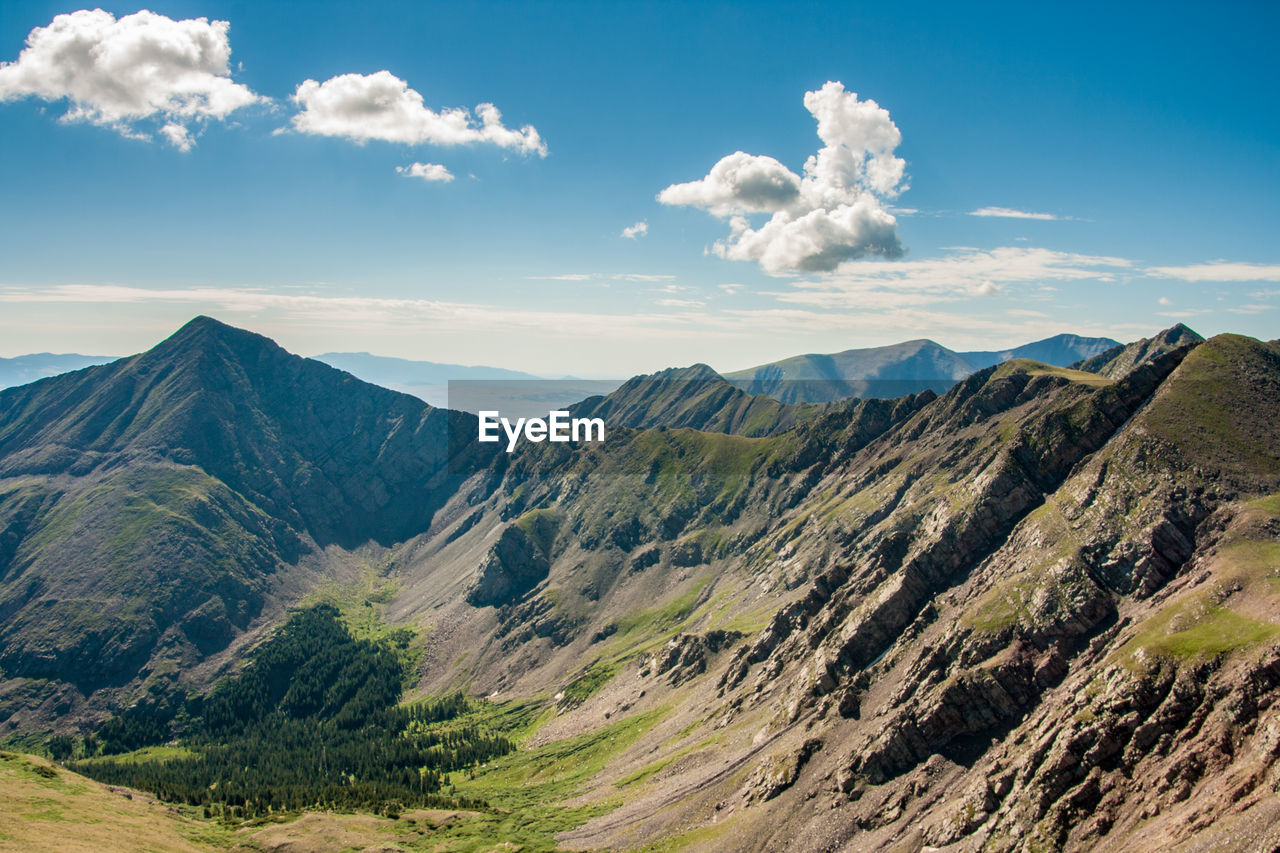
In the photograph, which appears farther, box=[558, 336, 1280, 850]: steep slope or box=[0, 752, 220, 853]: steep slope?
box=[0, 752, 220, 853]: steep slope

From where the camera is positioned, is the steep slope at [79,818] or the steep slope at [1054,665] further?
the steep slope at [79,818]

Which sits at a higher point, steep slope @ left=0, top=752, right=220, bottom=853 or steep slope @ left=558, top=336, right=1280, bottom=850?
steep slope @ left=558, top=336, right=1280, bottom=850

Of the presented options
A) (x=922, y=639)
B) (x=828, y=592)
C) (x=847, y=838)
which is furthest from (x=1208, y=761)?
(x=828, y=592)

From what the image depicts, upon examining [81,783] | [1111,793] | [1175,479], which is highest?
[1175,479]

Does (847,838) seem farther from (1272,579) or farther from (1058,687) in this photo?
(1272,579)

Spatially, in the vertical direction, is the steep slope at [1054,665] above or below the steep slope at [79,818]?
above

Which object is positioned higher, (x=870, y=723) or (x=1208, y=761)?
(x=1208, y=761)

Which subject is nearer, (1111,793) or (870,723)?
(1111,793)

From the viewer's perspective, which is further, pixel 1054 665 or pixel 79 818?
pixel 79 818

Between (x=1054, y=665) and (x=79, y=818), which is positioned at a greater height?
(x=1054, y=665)

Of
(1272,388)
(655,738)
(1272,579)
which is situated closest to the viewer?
(1272,579)

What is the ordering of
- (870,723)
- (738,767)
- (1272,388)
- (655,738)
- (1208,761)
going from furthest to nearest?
1. (655,738)
2. (1272,388)
3. (738,767)
4. (870,723)
5. (1208,761)
